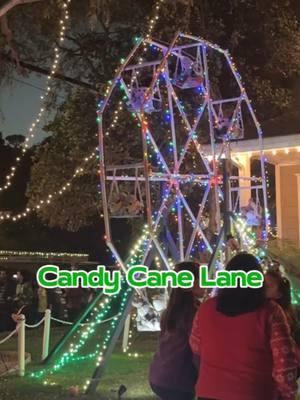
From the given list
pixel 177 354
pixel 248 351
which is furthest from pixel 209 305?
pixel 177 354

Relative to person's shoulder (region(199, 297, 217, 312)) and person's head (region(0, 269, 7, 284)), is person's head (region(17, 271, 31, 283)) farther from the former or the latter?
person's shoulder (region(199, 297, 217, 312))

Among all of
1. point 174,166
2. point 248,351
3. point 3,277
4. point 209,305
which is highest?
point 174,166

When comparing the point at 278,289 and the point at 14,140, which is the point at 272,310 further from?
the point at 14,140

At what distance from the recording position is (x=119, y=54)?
1714 centimetres

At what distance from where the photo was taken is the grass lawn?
8.05 m

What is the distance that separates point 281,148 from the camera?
13695 mm

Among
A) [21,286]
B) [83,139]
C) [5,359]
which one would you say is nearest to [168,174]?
[5,359]

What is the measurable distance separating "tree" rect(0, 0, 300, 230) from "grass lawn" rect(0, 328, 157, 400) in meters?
6.47

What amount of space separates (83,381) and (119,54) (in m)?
10.1

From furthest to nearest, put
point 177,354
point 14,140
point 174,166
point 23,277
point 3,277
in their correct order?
point 14,140, point 3,277, point 23,277, point 174,166, point 177,354

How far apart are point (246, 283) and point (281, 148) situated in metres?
10.4

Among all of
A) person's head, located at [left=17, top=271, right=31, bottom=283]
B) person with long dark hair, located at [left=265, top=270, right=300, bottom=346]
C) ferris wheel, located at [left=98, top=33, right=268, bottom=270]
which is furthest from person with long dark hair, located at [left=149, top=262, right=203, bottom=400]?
person's head, located at [left=17, top=271, right=31, bottom=283]

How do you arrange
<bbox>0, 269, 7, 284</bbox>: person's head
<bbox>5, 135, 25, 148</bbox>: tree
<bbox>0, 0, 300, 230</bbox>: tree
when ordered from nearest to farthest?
<bbox>0, 0, 300, 230</bbox>: tree
<bbox>0, 269, 7, 284</bbox>: person's head
<bbox>5, 135, 25, 148</bbox>: tree

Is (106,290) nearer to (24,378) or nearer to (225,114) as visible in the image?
(24,378)
